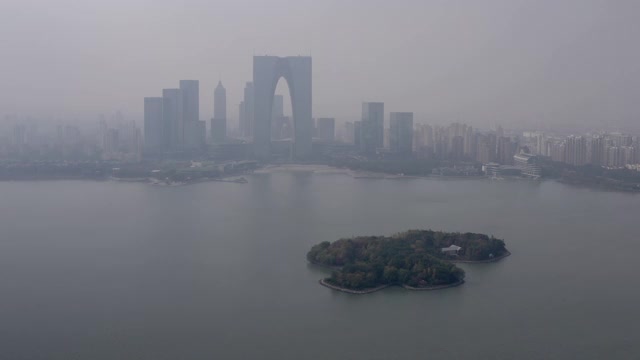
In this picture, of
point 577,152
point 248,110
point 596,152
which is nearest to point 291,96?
point 248,110

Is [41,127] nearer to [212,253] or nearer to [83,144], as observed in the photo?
[83,144]

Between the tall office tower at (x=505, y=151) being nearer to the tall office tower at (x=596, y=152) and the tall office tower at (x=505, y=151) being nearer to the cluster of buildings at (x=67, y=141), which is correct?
the tall office tower at (x=596, y=152)

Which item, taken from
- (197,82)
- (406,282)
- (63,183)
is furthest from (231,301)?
(197,82)

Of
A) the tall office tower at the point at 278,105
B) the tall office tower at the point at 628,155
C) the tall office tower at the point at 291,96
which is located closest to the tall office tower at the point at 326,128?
the tall office tower at the point at 278,105

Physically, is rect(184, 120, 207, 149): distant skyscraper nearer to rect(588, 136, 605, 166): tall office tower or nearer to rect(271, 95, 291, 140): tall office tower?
rect(271, 95, 291, 140): tall office tower

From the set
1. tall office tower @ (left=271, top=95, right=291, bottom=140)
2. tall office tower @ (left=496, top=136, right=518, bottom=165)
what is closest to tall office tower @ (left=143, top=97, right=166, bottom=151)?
tall office tower @ (left=271, top=95, right=291, bottom=140)

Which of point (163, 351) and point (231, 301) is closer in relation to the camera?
point (163, 351)

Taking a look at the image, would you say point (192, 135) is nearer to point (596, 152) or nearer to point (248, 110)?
point (248, 110)
